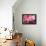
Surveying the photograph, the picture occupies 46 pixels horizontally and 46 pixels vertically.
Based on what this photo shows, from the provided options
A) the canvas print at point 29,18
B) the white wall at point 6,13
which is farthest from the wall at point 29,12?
the white wall at point 6,13

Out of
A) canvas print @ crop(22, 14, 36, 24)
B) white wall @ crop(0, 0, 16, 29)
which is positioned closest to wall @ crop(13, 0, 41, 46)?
canvas print @ crop(22, 14, 36, 24)

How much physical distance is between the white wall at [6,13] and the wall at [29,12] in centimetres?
93

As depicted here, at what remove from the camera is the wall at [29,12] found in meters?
5.61

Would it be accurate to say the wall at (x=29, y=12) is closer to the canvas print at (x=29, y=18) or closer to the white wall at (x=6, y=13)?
the canvas print at (x=29, y=18)

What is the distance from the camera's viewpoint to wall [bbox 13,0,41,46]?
561 cm

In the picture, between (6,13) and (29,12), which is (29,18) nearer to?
(29,12)

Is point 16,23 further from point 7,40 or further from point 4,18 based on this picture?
point 7,40

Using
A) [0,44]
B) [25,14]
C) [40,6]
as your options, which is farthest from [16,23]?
[0,44]

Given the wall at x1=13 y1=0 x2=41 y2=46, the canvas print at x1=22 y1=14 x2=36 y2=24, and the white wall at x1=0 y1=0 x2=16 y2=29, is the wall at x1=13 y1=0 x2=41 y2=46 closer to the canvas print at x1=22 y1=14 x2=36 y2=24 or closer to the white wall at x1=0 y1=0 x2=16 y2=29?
→ the canvas print at x1=22 y1=14 x2=36 y2=24

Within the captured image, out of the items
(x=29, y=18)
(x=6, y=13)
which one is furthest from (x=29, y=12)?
(x=6, y=13)

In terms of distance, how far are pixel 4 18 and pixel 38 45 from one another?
2.10 m

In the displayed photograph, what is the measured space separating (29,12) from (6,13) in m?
1.30

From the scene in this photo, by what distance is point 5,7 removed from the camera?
465 cm

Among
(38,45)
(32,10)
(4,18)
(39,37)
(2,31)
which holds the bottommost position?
(38,45)
